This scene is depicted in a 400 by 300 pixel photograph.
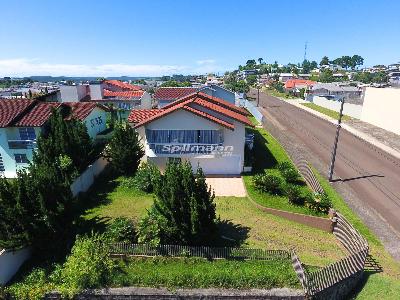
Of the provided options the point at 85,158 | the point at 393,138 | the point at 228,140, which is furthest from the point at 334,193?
the point at 393,138

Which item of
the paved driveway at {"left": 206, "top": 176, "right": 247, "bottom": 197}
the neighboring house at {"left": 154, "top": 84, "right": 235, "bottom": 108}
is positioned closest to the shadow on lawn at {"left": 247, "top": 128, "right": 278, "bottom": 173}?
the paved driveway at {"left": 206, "top": 176, "right": 247, "bottom": 197}

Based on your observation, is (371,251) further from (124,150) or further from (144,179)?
(124,150)

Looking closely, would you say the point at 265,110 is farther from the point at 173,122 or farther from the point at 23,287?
the point at 23,287

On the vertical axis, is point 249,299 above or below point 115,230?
below

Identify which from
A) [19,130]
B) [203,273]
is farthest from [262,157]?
[19,130]

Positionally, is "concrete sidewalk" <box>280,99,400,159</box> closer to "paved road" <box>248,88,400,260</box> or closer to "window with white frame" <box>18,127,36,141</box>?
"paved road" <box>248,88,400,260</box>
